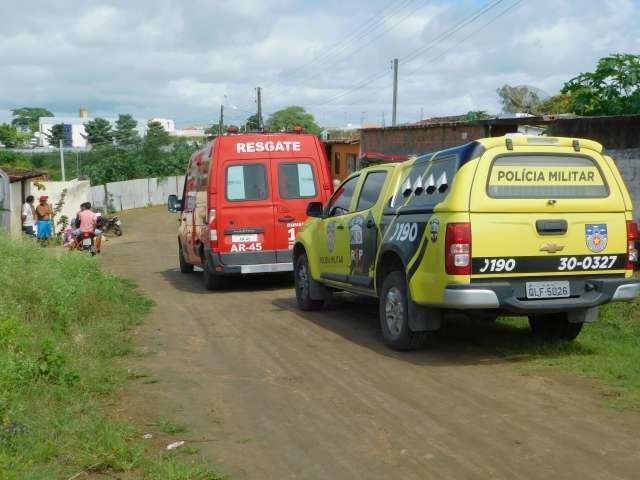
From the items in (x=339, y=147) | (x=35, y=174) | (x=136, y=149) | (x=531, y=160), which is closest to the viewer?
(x=531, y=160)

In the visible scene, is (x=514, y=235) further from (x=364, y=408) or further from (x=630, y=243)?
(x=364, y=408)

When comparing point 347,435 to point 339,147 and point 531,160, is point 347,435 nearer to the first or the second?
point 531,160

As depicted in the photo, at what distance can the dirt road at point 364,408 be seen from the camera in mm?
4879

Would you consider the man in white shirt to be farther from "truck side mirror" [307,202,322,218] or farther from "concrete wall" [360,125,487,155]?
"truck side mirror" [307,202,322,218]

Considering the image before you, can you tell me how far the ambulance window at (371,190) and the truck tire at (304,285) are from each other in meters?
1.75

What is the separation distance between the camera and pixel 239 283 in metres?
14.7

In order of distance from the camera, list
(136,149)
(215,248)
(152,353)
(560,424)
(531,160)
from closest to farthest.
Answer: (560,424), (531,160), (152,353), (215,248), (136,149)

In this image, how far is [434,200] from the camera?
7531mm

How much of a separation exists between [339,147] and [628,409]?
33.3 m

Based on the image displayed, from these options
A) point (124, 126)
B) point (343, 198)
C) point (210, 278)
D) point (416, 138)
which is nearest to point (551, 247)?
point (343, 198)

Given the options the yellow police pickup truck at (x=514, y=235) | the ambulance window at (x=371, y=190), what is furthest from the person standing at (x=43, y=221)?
the yellow police pickup truck at (x=514, y=235)

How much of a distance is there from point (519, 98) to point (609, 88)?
2249 cm

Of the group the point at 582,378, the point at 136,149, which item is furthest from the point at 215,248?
the point at 136,149

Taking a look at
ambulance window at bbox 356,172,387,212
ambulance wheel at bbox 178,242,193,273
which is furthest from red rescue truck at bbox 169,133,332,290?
ambulance window at bbox 356,172,387,212
